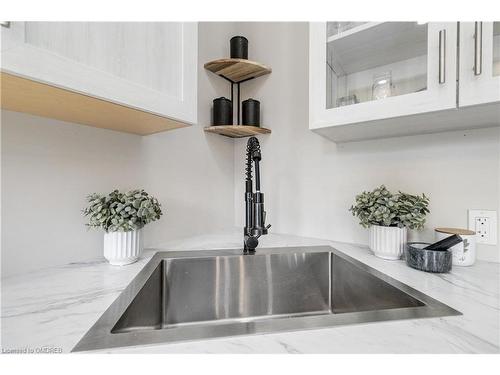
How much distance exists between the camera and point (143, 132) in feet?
3.37

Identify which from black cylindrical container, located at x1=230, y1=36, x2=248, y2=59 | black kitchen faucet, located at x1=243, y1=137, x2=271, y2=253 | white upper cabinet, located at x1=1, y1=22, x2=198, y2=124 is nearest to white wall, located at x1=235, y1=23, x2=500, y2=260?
black cylindrical container, located at x1=230, y1=36, x2=248, y2=59

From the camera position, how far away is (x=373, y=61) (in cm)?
87

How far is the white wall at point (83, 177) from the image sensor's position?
Answer: 0.75 metres

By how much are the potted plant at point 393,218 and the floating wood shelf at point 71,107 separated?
0.79 meters

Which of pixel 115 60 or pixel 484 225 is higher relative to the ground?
pixel 115 60

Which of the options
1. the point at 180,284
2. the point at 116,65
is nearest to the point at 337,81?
the point at 116,65

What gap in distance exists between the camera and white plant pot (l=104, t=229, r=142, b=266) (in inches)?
31.5

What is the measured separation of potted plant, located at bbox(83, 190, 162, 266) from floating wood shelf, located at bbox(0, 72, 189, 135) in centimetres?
26

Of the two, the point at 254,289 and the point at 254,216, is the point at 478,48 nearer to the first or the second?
the point at 254,216

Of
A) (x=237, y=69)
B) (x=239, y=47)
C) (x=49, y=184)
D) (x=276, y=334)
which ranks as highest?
(x=239, y=47)

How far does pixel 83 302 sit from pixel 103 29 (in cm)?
69

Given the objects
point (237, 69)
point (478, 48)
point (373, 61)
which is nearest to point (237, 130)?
point (237, 69)

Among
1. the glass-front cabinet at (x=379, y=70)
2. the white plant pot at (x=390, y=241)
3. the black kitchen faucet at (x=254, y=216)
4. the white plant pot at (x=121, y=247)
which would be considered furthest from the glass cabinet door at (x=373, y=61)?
the white plant pot at (x=121, y=247)

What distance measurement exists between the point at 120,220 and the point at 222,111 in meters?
0.80
